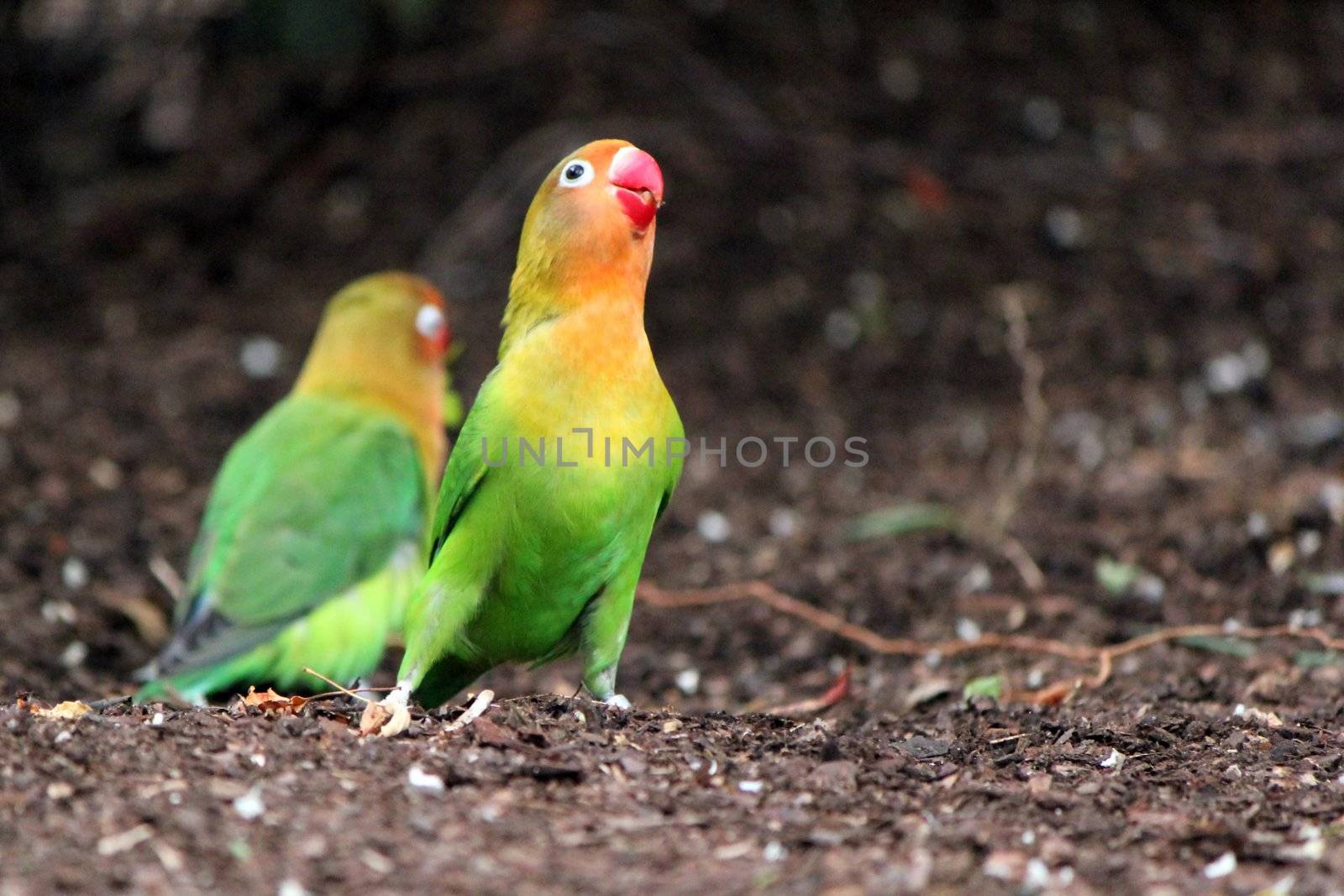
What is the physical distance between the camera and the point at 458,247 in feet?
24.5

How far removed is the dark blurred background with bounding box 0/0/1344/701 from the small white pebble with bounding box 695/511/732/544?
0.06 ft

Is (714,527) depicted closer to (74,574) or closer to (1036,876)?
(74,574)

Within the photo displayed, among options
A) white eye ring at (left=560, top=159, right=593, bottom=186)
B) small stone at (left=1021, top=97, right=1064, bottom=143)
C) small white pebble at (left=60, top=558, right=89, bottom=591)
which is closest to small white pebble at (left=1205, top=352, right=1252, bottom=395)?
small stone at (left=1021, top=97, right=1064, bottom=143)

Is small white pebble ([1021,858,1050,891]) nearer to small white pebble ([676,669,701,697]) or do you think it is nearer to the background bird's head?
the background bird's head

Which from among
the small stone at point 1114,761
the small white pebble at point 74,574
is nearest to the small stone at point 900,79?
the small white pebble at point 74,574

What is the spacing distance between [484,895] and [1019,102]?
22.1ft

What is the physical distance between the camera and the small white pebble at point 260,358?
6.83 metres

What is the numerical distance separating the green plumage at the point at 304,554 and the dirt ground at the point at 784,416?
0.39 meters

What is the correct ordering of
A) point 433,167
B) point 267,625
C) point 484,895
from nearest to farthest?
point 484,895
point 267,625
point 433,167

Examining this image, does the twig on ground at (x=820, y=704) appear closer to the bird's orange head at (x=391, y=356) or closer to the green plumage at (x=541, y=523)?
the green plumage at (x=541, y=523)

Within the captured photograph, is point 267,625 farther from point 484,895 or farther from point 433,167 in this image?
point 433,167

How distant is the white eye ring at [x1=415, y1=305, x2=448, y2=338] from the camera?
5250 millimetres

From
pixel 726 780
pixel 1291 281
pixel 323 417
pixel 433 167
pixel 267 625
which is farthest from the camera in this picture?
pixel 433 167

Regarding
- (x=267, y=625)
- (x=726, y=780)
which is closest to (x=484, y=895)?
(x=726, y=780)
